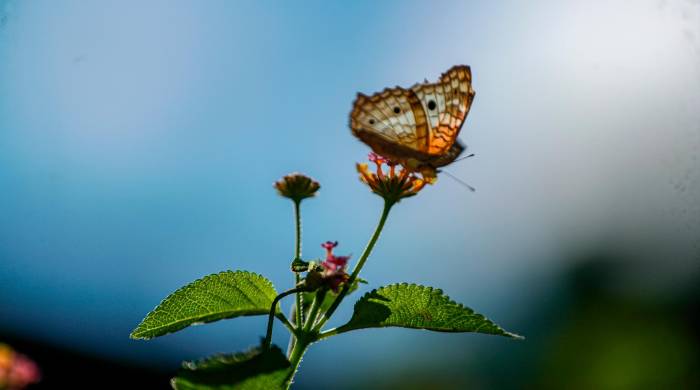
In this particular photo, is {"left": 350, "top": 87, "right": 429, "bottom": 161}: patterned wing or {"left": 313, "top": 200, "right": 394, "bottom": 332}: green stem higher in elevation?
{"left": 350, "top": 87, "right": 429, "bottom": 161}: patterned wing

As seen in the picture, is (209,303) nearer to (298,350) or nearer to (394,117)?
(298,350)

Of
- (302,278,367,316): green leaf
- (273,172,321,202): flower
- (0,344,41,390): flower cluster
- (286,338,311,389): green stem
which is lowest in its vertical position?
(286,338,311,389): green stem

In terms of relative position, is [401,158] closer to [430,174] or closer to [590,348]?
[430,174]

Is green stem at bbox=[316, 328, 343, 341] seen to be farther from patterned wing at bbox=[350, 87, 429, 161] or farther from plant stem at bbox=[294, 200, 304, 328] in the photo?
patterned wing at bbox=[350, 87, 429, 161]

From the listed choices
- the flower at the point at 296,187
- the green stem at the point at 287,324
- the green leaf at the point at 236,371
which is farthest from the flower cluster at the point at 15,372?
the green leaf at the point at 236,371

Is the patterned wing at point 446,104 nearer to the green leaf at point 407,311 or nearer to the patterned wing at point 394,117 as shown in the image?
the patterned wing at point 394,117

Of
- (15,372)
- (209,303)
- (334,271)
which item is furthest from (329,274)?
(15,372)

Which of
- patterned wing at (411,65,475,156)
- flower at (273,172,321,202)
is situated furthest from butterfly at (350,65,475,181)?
flower at (273,172,321,202)

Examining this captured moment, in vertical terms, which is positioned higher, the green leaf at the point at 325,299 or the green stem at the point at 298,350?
the green leaf at the point at 325,299
